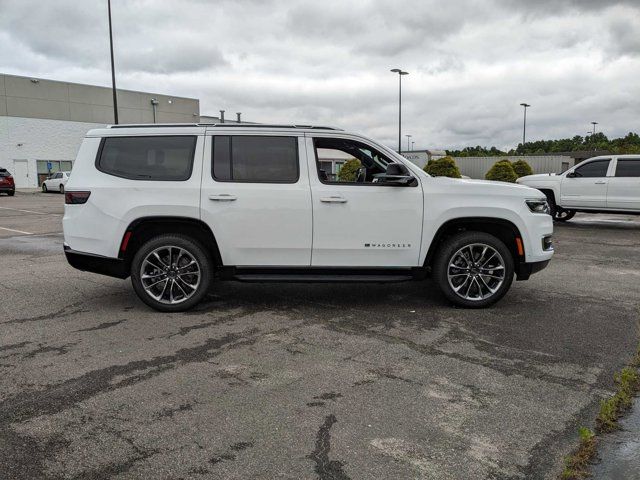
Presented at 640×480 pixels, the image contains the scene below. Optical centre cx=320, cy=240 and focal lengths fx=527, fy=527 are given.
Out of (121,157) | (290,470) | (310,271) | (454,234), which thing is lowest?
(290,470)

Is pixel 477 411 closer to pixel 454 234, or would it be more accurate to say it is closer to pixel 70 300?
pixel 454 234

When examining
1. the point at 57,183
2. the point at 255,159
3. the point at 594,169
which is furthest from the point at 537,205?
the point at 57,183

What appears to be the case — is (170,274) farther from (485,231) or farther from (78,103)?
(78,103)

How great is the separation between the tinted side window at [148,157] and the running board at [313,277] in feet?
4.21

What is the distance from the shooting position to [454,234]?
19.4 ft

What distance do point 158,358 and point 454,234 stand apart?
11.2 feet

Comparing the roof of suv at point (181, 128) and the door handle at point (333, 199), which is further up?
the roof of suv at point (181, 128)

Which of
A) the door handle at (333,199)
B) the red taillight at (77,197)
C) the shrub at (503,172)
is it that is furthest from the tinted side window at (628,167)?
the shrub at (503,172)

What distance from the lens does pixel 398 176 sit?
5.52 m

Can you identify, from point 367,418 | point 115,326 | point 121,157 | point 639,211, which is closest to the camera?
point 367,418

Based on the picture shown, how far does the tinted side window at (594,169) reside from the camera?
46.2ft

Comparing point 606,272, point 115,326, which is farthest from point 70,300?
point 606,272

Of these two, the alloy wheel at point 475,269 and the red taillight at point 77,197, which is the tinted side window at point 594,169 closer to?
the alloy wheel at point 475,269

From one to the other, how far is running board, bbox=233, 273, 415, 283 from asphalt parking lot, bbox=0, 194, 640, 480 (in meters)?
0.38
